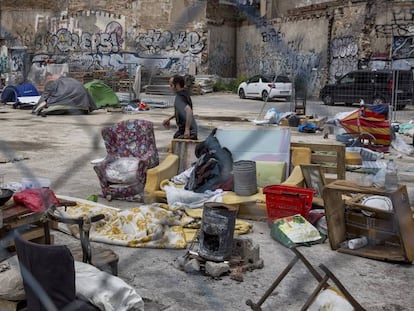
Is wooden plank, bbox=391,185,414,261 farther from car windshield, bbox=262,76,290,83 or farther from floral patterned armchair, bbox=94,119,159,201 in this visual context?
car windshield, bbox=262,76,290,83

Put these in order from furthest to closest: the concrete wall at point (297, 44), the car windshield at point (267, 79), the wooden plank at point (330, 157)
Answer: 1. the car windshield at point (267, 79)
2. the concrete wall at point (297, 44)
3. the wooden plank at point (330, 157)

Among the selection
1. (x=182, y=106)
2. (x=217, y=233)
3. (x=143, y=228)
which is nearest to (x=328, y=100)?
(x=182, y=106)

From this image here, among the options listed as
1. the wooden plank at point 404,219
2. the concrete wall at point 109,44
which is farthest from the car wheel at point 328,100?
the wooden plank at point 404,219

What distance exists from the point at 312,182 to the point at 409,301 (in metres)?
2.18

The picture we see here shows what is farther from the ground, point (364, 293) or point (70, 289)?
point (70, 289)

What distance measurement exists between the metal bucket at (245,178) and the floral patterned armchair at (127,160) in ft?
3.67

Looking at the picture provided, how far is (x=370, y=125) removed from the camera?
9.49 meters

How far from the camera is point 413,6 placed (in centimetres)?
2002

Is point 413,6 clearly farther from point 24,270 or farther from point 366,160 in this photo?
point 24,270

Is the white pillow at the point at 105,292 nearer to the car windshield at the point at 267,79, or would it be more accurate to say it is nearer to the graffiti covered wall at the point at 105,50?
the graffiti covered wall at the point at 105,50

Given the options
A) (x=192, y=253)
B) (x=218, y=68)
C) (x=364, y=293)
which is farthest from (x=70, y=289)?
(x=218, y=68)

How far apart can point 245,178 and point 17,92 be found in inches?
569

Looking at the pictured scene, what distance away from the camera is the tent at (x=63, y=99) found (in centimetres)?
1555

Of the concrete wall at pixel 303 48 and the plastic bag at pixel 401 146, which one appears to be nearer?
the plastic bag at pixel 401 146
